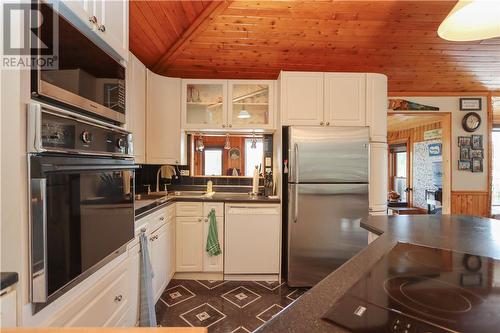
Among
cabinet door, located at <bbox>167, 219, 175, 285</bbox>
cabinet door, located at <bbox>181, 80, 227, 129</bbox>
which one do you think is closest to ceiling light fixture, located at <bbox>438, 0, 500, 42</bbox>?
cabinet door, located at <bbox>181, 80, 227, 129</bbox>

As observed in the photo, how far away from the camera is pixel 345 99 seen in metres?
2.79

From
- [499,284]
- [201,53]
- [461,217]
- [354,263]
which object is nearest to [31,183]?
[354,263]

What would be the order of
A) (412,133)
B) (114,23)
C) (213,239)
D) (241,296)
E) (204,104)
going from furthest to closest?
(412,133), (204,104), (213,239), (241,296), (114,23)

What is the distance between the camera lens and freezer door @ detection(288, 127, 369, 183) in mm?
2621

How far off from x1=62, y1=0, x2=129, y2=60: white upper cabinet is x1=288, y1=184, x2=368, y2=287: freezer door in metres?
1.92

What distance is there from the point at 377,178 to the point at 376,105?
816mm

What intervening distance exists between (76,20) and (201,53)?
6.81ft

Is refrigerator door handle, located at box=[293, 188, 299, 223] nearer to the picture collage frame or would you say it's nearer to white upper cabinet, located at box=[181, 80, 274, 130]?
white upper cabinet, located at box=[181, 80, 274, 130]

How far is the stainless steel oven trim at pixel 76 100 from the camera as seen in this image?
2.69 ft

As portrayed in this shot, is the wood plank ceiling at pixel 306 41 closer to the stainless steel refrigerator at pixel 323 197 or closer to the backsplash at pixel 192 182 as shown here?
the stainless steel refrigerator at pixel 323 197

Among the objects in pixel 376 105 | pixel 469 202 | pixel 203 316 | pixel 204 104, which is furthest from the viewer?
pixel 469 202

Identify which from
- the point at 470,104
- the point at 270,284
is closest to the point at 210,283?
the point at 270,284

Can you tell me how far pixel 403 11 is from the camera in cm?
245

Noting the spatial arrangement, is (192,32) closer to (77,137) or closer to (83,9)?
(83,9)
